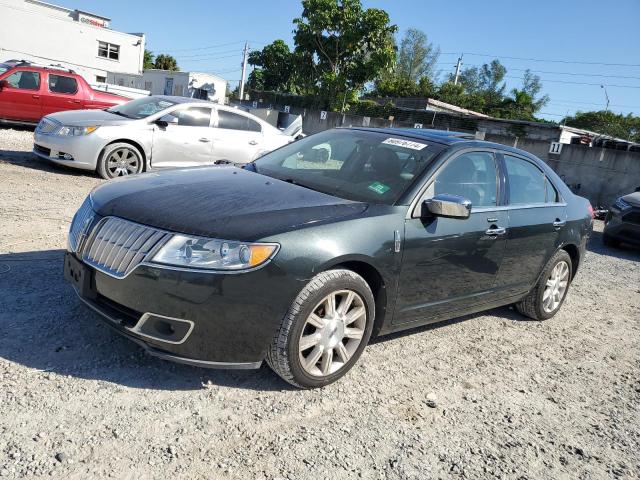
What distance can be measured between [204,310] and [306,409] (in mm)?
842

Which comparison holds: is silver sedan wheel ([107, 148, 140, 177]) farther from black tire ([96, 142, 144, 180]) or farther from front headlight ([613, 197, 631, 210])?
front headlight ([613, 197, 631, 210])

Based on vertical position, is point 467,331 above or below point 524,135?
below

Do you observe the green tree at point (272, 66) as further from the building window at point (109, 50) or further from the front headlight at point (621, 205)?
the front headlight at point (621, 205)

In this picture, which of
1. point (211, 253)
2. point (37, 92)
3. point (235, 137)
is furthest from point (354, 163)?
point (37, 92)

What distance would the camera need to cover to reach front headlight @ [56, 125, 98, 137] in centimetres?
860

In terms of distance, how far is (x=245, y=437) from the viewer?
2873 millimetres

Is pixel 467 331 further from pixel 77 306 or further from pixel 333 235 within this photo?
pixel 77 306

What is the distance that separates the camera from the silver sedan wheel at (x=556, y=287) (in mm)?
5434

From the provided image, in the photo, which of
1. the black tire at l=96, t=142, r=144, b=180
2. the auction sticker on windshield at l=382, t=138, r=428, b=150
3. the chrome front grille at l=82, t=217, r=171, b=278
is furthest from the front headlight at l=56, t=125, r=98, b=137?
the chrome front grille at l=82, t=217, r=171, b=278

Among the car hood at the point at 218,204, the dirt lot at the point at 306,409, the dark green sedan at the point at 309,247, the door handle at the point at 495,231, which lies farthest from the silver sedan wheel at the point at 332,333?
the door handle at the point at 495,231

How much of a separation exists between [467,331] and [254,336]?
2502 millimetres

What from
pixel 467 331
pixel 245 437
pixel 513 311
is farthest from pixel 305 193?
pixel 513 311

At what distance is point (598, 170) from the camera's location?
15797mm

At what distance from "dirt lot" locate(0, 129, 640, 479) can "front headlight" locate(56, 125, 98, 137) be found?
4.16 meters
